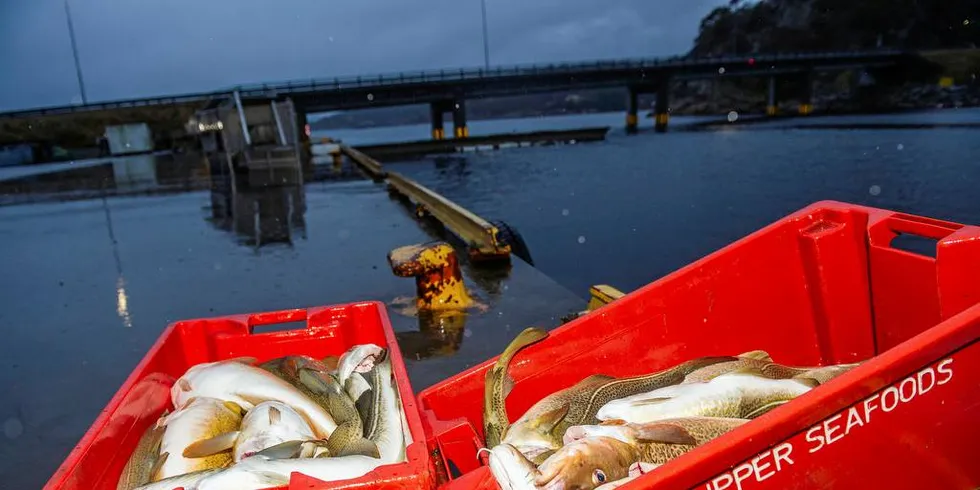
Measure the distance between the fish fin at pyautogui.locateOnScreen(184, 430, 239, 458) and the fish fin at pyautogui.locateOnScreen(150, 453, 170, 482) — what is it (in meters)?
0.09

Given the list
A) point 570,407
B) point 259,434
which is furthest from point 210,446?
point 570,407

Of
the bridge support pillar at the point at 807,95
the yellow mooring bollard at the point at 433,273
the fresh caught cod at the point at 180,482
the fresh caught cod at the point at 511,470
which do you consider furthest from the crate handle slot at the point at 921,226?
the bridge support pillar at the point at 807,95

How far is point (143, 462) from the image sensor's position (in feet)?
8.72

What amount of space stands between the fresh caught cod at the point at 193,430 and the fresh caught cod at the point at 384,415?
65cm

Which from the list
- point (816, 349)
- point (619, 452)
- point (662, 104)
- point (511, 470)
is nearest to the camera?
point (511, 470)

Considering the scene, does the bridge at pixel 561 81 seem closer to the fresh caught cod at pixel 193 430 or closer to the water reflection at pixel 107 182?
the water reflection at pixel 107 182

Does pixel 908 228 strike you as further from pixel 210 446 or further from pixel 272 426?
pixel 210 446

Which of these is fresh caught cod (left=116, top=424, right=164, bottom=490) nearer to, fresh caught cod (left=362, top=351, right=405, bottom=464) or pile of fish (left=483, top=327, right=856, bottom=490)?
fresh caught cod (left=362, top=351, right=405, bottom=464)

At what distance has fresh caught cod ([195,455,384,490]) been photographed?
2127mm

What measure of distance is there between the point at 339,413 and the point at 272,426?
1.31 feet

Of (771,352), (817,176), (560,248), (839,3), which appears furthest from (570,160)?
(839,3)

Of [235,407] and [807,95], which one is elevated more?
[807,95]

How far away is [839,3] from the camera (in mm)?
114562

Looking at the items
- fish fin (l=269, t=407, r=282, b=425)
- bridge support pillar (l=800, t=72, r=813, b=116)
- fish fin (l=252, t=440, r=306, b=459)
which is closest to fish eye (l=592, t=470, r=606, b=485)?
fish fin (l=252, t=440, r=306, b=459)
